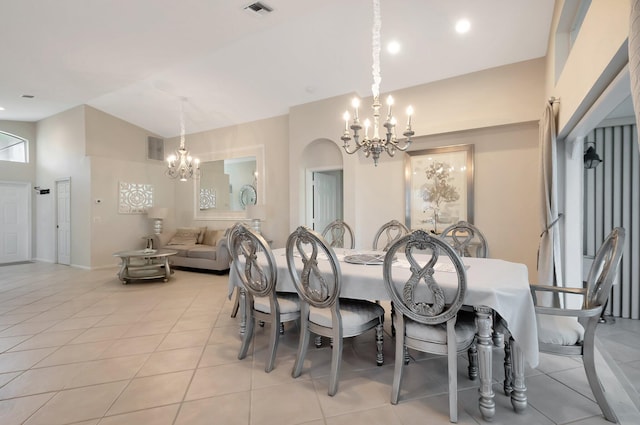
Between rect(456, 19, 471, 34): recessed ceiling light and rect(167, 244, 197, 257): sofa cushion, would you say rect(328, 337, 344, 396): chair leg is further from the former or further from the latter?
rect(167, 244, 197, 257): sofa cushion

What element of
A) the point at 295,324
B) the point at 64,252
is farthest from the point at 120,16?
the point at 64,252

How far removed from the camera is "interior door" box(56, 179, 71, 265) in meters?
6.66

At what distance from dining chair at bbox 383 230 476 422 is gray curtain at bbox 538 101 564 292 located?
5.23 ft

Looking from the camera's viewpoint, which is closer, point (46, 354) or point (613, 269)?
point (613, 269)

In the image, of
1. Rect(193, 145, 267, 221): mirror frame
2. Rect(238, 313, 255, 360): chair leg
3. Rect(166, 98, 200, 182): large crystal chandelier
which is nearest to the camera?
Rect(238, 313, 255, 360): chair leg

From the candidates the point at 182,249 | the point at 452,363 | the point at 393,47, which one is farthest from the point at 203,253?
the point at 452,363

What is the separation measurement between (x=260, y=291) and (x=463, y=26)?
11.6ft

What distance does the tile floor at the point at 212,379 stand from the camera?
172 centimetres

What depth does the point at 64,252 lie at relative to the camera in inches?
268

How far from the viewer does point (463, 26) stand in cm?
A: 338

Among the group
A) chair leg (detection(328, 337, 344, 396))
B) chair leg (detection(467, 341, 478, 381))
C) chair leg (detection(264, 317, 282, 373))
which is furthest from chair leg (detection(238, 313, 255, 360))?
chair leg (detection(467, 341, 478, 381))

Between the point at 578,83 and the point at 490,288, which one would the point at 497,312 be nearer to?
the point at 490,288

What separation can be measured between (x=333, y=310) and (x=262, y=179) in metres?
4.55

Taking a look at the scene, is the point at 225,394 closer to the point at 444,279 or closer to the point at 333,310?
the point at 333,310
